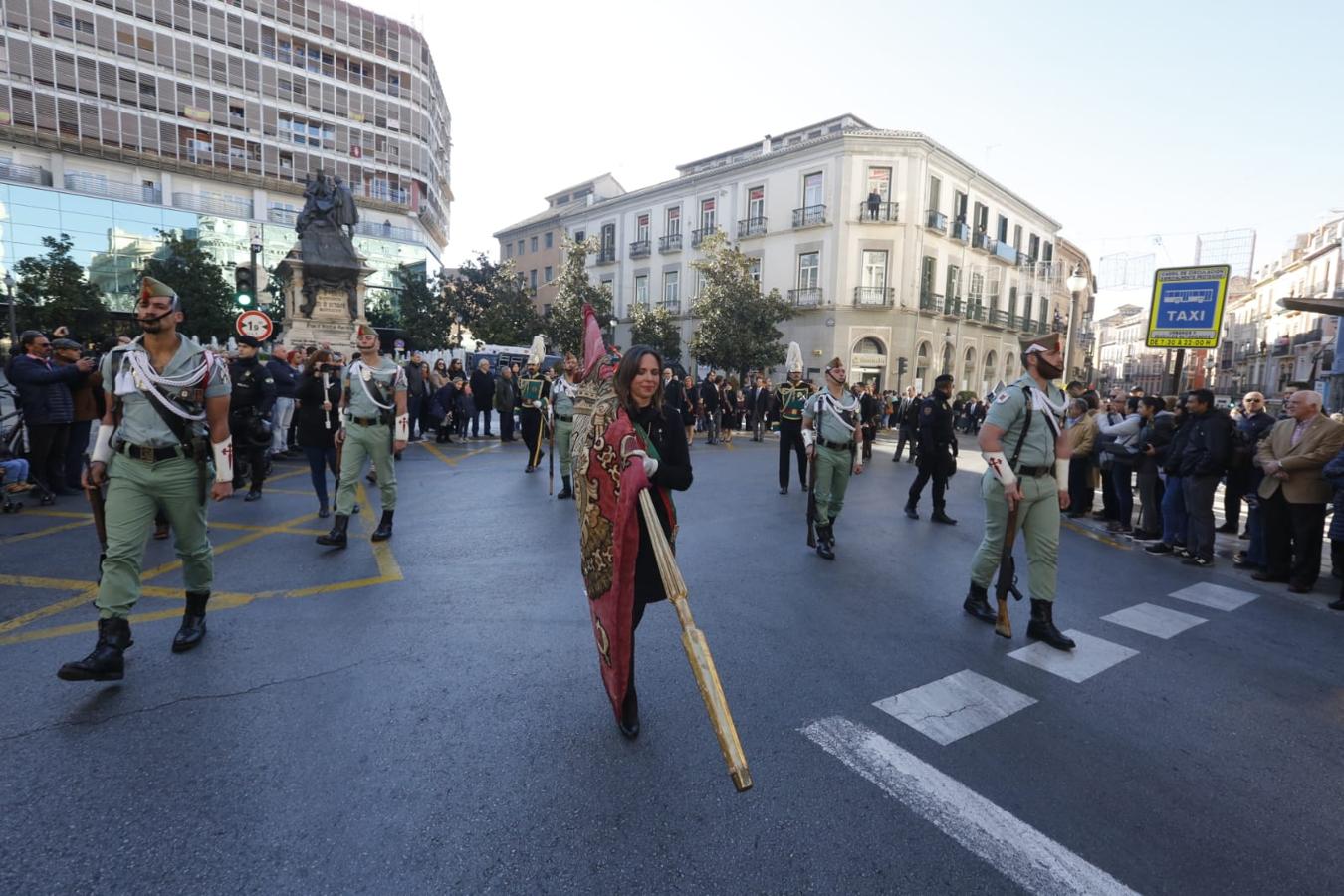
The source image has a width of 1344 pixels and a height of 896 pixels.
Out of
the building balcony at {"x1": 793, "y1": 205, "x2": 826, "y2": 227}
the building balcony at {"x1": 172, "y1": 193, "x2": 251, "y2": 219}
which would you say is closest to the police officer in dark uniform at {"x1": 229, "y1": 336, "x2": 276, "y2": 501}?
the building balcony at {"x1": 793, "y1": 205, "x2": 826, "y2": 227}

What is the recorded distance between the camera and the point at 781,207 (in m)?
34.1

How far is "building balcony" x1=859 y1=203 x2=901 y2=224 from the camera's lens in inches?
1254

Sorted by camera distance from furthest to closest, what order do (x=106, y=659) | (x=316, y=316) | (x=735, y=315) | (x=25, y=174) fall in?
(x=25, y=174)
(x=735, y=315)
(x=316, y=316)
(x=106, y=659)

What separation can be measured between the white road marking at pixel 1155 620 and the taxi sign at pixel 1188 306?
5951 mm

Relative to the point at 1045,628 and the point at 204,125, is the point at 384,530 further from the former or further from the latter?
the point at 204,125

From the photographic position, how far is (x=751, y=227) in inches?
1384

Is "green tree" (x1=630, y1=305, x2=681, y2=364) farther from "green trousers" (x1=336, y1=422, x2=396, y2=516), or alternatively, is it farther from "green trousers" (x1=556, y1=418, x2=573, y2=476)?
"green trousers" (x1=336, y1=422, x2=396, y2=516)

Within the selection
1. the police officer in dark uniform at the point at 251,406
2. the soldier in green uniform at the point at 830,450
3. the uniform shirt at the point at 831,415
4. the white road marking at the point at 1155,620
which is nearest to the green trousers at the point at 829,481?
the soldier in green uniform at the point at 830,450

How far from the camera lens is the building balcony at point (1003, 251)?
3803cm

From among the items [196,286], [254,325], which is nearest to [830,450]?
[254,325]

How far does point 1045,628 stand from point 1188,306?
793 centimetres

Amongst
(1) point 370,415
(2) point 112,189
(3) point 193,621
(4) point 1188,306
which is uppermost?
(2) point 112,189

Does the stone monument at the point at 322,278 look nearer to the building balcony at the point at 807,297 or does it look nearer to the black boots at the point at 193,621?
the black boots at the point at 193,621

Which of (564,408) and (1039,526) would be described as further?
(564,408)
